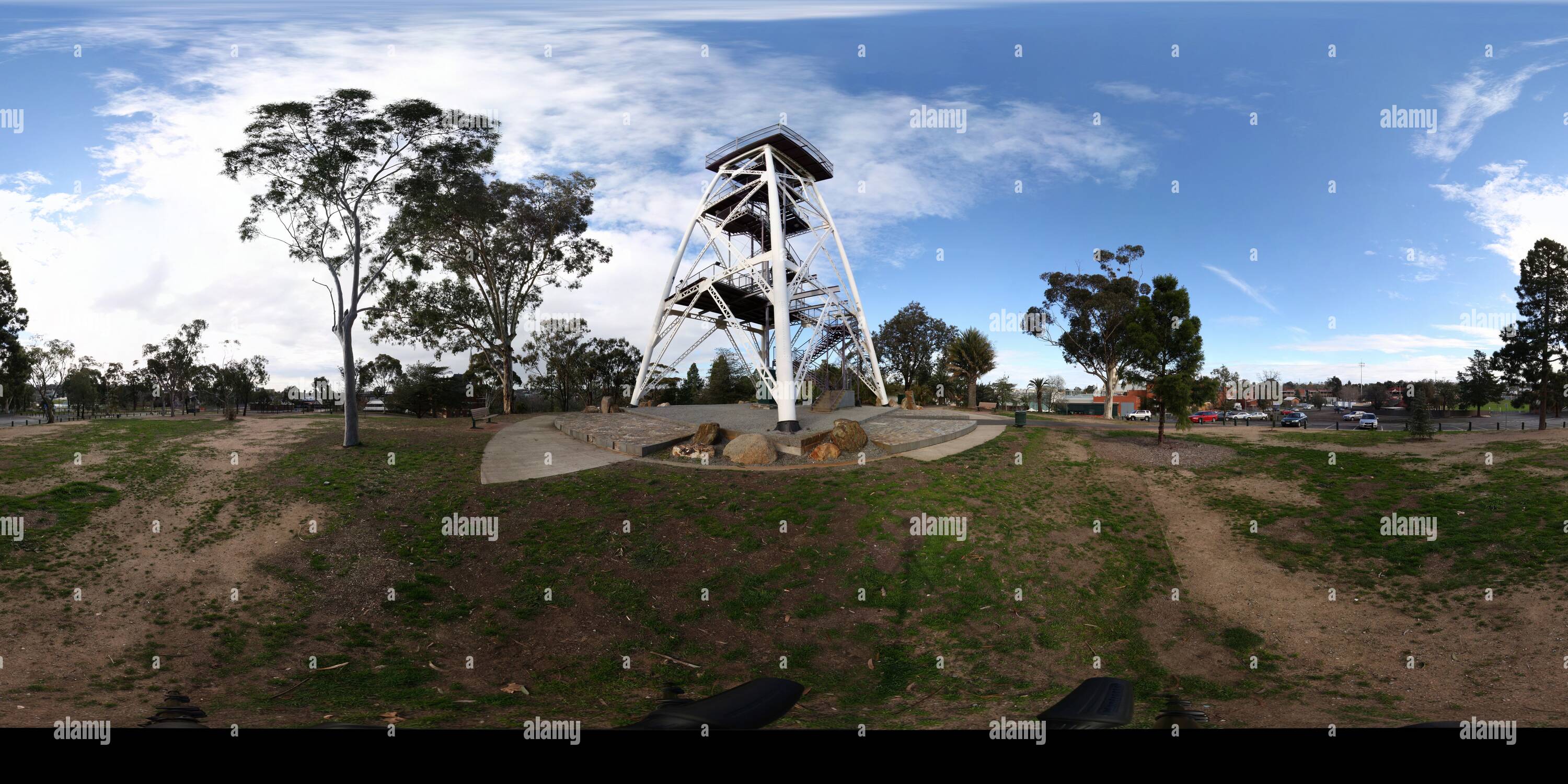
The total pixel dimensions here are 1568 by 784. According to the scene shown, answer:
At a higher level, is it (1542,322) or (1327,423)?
(1542,322)

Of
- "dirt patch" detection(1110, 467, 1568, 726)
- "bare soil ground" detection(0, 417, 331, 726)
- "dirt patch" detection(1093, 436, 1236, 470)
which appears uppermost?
"dirt patch" detection(1093, 436, 1236, 470)

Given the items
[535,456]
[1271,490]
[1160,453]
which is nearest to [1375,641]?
[1271,490]

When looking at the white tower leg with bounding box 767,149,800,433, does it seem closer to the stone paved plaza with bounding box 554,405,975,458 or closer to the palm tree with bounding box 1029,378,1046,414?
the stone paved plaza with bounding box 554,405,975,458

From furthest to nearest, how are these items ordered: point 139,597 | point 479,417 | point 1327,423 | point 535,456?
point 1327,423 → point 479,417 → point 535,456 → point 139,597

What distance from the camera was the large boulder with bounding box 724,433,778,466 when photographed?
560 inches

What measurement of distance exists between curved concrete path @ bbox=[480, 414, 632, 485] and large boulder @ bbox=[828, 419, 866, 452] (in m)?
5.68

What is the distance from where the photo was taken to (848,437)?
14.8 m

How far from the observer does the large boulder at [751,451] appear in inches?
560

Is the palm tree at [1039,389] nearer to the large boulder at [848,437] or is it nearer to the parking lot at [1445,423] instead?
the parking lot at [1445,423]

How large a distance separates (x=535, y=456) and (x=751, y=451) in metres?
5.84

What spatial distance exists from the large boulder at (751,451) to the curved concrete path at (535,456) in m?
2.89

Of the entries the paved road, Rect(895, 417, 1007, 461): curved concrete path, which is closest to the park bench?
Rect(895, 417, 1007, 461): curved concrete path

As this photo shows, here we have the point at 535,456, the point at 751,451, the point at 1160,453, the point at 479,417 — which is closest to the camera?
the point at 751,451

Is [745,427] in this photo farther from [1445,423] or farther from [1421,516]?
[1445,423]
